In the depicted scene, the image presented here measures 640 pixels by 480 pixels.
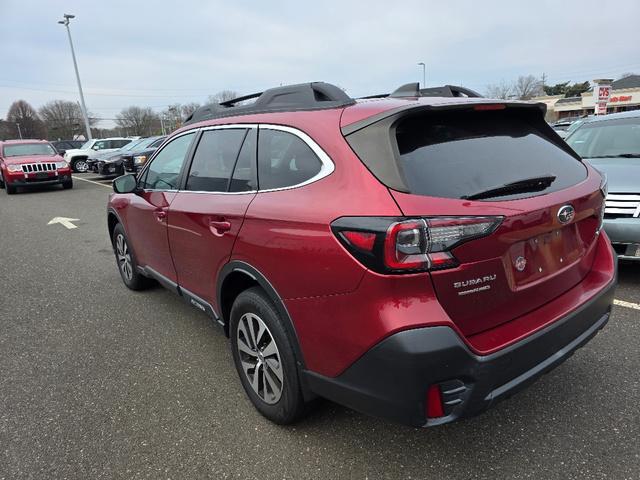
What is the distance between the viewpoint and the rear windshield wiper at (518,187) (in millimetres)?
1890

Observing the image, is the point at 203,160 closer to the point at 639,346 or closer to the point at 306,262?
the point at 306,262

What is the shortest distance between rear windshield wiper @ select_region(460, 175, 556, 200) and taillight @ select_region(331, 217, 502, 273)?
0.17 metres

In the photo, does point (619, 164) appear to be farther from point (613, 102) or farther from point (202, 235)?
point (613, 102)

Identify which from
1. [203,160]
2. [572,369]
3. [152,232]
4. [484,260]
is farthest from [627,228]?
[152,232]

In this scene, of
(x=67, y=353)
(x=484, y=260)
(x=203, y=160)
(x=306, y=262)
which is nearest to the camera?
(x=484, y=260)

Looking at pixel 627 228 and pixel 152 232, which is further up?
pixel 152 232

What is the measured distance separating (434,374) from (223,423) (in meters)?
1.43

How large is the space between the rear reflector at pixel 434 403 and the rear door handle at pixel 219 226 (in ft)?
4.64

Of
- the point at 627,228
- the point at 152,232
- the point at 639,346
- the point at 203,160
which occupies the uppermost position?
the point at 203,160

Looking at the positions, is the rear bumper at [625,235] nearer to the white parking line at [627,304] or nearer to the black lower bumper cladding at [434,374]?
the white parking line at [627,304]

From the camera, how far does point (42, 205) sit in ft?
39.9

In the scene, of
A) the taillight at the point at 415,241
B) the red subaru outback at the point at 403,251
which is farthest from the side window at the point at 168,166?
the taillight at the point at 415,241

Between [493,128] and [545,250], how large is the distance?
2.19 ft

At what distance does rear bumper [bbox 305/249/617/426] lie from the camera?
171cm
